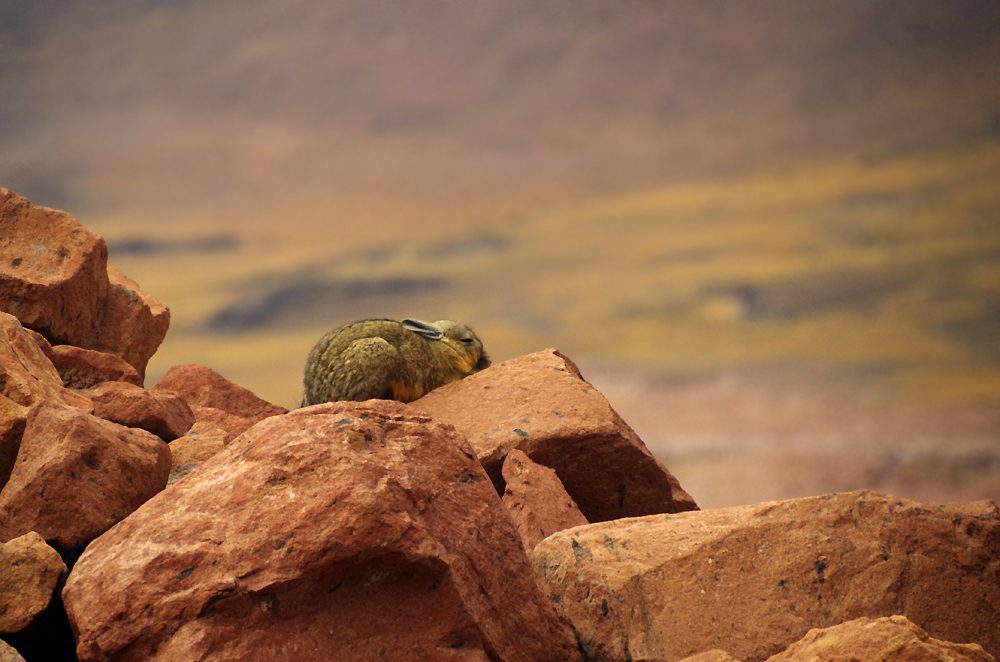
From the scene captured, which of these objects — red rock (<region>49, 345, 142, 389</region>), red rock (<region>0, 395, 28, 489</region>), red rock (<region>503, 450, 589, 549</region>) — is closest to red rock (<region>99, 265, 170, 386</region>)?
red rock (<region>49, 345, 142, 389</region>)

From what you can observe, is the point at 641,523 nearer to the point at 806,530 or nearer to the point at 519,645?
the point at 806,530

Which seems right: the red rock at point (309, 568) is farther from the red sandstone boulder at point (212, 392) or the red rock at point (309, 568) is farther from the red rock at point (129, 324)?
the red sandstone boulder at point (212, 392)

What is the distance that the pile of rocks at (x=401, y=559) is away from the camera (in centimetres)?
363

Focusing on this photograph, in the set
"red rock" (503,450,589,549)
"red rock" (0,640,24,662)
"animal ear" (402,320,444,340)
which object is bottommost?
"red rock" (0,640,24,662)

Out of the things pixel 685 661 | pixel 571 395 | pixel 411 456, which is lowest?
pixel 685 661

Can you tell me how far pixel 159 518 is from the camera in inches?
157

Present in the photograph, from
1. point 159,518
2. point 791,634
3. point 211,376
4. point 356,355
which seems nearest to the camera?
point 159,518

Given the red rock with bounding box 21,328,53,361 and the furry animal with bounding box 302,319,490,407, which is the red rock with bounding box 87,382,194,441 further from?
the furry animal with bounding box 302,319,490,407

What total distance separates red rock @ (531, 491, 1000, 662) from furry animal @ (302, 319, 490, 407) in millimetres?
3358

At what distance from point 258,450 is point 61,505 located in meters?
1.26

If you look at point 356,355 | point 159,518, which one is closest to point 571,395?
point 356,355

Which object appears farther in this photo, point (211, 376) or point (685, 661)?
point (211, 376)

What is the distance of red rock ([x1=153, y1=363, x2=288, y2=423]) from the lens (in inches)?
353

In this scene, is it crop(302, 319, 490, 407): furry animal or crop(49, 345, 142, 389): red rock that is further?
crop(302, 319, 490, 407): furry animal
